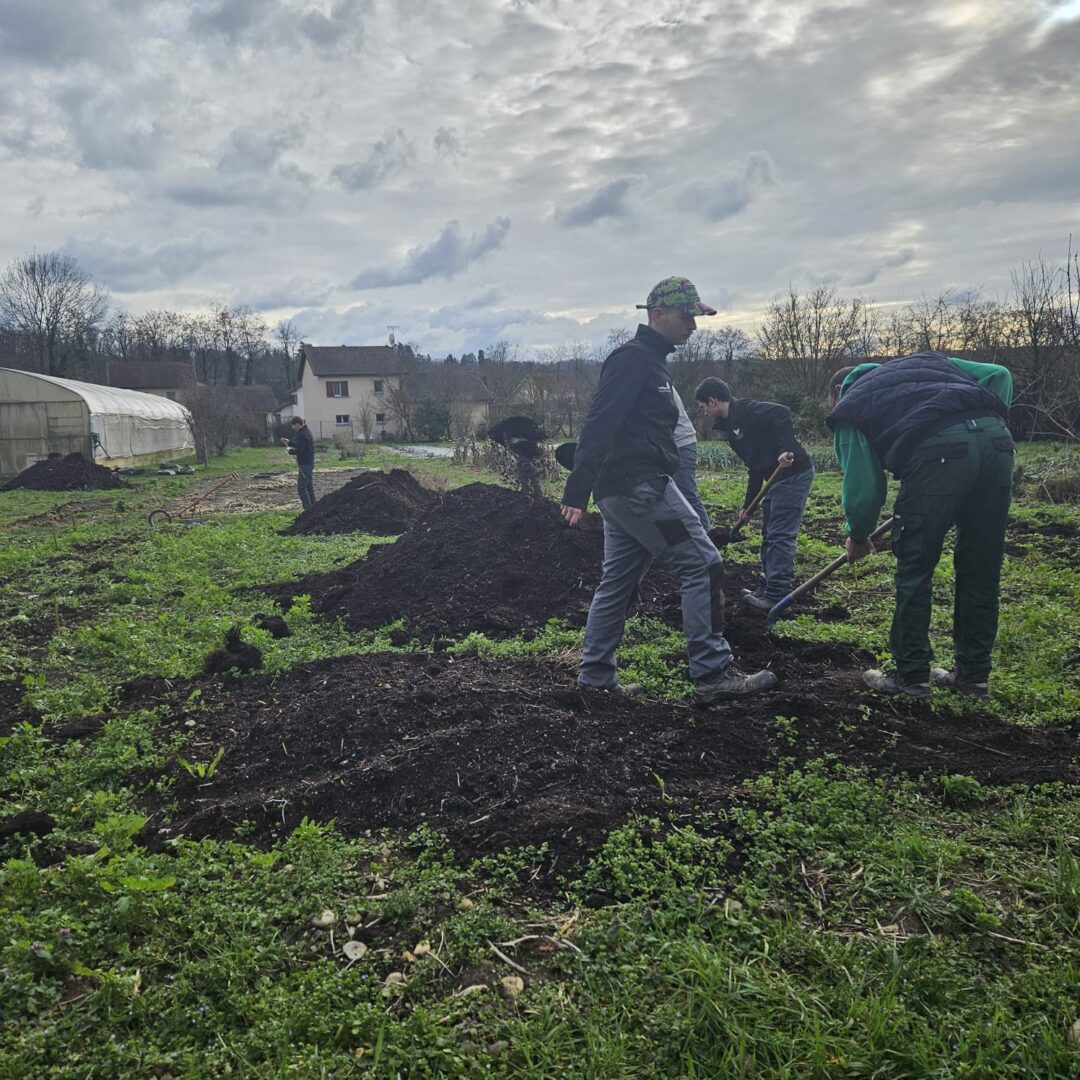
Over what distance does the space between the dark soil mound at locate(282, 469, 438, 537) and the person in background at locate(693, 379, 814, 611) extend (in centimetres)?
638

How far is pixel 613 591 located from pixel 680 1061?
8.22 ft

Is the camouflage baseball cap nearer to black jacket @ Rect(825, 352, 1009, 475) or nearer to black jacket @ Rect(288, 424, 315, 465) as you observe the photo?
black jacket @ Rect(825, 352, 1009, 475)

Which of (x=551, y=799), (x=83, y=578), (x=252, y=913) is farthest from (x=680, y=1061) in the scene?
(x=83, y=578)

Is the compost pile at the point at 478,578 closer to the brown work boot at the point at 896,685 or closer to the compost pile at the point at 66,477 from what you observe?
the brown work boot at the point at 896,685

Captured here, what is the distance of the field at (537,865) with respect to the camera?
1803 millimetres

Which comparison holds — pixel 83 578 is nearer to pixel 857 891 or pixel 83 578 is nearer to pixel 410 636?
pixel 410 636

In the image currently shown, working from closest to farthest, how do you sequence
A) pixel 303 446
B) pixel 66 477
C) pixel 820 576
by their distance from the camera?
pixel 820 576, pixel 303 446, pixel 66 477

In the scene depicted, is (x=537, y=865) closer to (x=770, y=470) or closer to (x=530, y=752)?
(x=530, y=752)

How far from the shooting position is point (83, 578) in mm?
7852

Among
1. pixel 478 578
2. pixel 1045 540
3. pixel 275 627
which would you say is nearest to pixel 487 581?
pixel 478 578

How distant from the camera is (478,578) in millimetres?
6672

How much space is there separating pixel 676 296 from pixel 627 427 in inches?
30.1

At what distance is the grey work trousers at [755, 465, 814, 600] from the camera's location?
18.9ft

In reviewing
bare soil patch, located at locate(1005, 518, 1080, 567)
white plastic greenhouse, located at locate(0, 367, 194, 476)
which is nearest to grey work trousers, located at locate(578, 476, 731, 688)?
bare soil patch, located at locate(1005, 518, 1080, 567)
